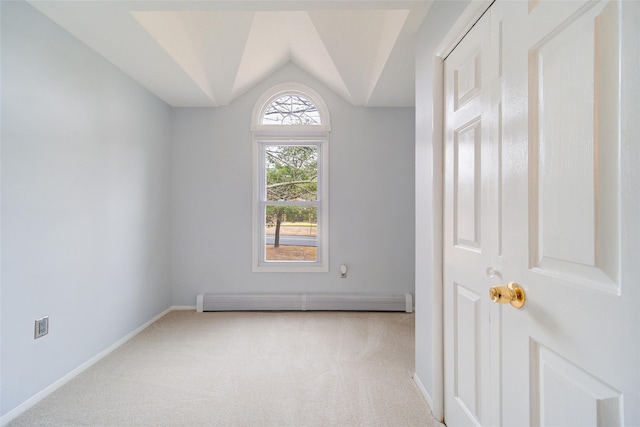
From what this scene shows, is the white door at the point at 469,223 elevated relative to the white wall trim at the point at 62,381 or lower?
elevated

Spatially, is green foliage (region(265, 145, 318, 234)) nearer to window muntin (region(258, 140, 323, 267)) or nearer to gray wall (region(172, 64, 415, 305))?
window muntin (region(258, 140, 323, 267))

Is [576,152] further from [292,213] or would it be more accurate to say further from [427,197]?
[292,213]

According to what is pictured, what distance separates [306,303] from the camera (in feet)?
11.9

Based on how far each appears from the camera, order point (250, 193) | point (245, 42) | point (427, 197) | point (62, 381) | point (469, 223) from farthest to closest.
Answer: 1. point (250, 193)
2. point (245, 42)
3. point (62, 381)
4. point (427, 197)
5. point (469, 223)

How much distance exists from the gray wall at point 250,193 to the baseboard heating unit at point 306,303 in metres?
0.12

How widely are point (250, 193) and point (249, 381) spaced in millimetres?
2133

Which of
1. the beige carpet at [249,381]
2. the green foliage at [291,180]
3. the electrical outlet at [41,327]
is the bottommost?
the beige carpet at [249,381]

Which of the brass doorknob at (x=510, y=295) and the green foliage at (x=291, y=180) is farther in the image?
the green foliage at (x=291, y=180)

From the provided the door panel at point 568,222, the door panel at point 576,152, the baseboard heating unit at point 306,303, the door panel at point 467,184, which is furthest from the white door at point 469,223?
the baseboard heating unit at point 306,303

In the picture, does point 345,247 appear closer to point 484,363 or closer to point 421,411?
point 421,411

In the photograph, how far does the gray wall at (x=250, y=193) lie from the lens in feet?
12.2

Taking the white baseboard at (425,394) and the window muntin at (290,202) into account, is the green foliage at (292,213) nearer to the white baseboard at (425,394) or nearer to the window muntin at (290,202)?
the window muntin at (290,202)

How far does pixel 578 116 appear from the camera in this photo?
0.79 meters

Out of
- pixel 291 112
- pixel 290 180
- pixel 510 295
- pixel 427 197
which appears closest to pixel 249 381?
pixel 427 197
